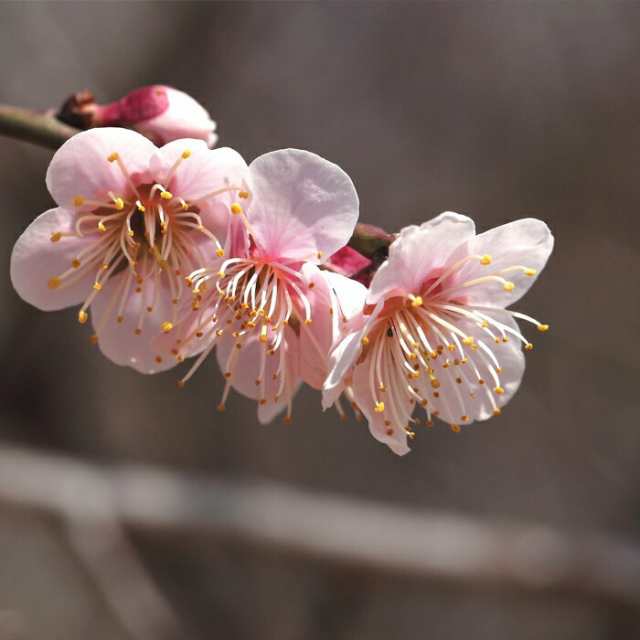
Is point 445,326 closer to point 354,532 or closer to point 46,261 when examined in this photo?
point 46,261

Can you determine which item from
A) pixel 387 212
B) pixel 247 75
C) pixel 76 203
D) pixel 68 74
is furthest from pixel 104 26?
pixel 76 203

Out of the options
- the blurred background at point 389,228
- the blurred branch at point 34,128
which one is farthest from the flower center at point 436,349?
the blurred background at point 389,228

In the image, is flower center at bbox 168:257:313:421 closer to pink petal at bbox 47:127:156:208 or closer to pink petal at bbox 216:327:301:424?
pink petal at bbox 216:327:301:424

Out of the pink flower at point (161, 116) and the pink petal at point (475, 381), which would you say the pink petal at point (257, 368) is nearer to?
the pink petal at point (475, 381)

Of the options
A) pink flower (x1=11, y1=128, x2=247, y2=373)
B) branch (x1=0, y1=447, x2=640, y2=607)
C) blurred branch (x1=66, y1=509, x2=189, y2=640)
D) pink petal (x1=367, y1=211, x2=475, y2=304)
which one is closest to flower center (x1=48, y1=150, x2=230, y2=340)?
pink flower (x1=11, y1=128, x2=247, y2=373)

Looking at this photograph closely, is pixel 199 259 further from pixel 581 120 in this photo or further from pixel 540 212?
pixel 581 120
